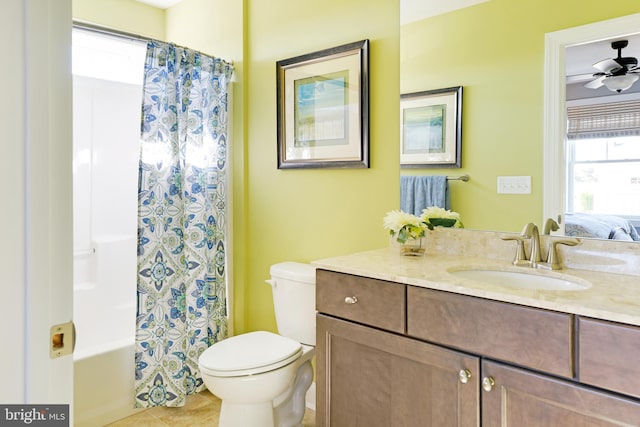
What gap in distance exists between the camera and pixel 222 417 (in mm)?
1939

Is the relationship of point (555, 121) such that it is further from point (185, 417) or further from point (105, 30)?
point (185, 417)

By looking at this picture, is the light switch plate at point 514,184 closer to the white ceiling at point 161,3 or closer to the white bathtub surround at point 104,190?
the white bathtub surround at point 104,190

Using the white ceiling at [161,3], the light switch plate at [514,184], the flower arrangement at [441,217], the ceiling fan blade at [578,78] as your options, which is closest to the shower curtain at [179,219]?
the white ceiling at [161,3]

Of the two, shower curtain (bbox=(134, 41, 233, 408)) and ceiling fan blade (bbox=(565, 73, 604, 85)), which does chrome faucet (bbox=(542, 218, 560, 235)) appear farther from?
shower curtain (bbox=(134, 41, 233, 408))

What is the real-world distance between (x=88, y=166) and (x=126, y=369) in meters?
1.45

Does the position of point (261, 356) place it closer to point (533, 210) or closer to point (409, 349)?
point (409, 349)

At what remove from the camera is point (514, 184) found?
1.70 m

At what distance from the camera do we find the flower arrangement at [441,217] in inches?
73.6

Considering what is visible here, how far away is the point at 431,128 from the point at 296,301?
103 cm

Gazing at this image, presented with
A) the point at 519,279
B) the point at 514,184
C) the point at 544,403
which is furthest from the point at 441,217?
the point at 544,403

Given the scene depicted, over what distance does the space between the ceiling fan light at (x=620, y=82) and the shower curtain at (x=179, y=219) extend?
194 cm

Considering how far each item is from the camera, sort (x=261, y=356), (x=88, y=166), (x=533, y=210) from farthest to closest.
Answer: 1. (x=88, y=166)
2. (x=261, y=356)
3. (x=533, y=210)

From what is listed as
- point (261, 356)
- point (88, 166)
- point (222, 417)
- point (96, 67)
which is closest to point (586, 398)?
point (261, 356)

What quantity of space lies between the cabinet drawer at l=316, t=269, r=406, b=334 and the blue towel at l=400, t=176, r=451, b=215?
1.85 feet
